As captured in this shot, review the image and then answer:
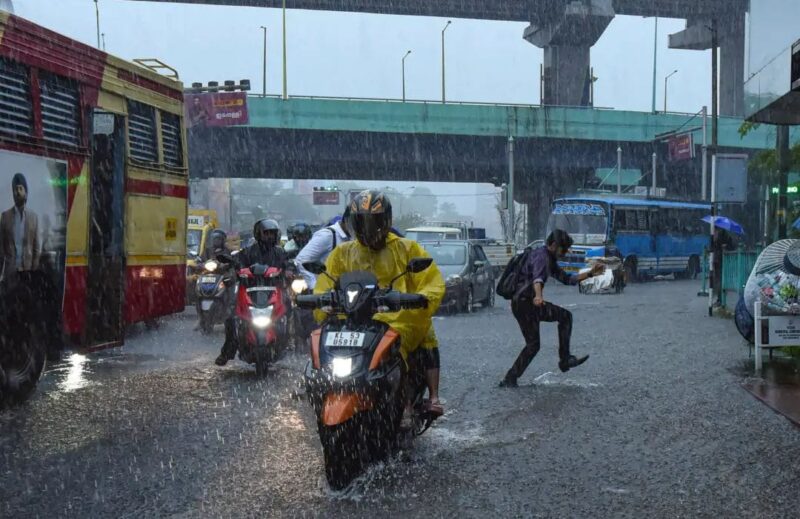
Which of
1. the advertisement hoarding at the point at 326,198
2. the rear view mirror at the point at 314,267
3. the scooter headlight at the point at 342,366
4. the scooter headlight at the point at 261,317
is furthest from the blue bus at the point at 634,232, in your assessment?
the advertisement hoarding at the point at 326,198

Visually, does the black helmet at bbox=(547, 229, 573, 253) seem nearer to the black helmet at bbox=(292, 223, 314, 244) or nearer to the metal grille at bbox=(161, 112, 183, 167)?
the black helmet at bbox=(292, 223, 314, 244)

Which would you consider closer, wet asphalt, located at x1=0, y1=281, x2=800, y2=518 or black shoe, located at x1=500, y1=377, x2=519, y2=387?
wet asphalt, located at x1=0, y1=281, x2=800, y2=518

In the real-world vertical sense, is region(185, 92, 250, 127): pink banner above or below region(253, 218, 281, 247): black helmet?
above

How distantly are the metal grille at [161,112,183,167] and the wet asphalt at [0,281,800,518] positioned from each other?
2.38m

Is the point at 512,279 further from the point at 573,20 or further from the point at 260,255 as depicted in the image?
the point at 573,20

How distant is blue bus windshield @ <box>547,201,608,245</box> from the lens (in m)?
34.8

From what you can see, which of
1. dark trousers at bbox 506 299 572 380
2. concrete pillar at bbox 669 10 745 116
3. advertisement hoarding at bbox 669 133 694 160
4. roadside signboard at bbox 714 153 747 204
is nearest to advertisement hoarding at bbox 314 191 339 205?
concrete pillar at bbox 669 10 745 116

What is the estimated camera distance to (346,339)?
5383mm

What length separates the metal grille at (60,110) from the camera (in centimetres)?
829

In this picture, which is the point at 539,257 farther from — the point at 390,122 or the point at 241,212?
the point at 241,212

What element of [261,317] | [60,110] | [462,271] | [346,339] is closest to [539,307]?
[261,317]

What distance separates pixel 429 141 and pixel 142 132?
116ft

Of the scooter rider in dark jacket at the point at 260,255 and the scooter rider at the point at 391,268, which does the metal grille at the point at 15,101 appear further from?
the scooter rider at the point at 391,268

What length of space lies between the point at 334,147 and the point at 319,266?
38868 millimetres
